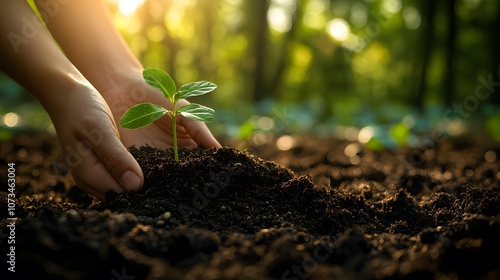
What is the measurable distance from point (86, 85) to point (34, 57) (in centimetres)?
29

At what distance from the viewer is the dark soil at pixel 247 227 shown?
1243mm

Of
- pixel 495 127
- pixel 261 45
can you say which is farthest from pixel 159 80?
pixel 261 45

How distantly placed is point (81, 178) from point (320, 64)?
13.3 meters

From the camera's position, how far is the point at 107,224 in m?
1.43

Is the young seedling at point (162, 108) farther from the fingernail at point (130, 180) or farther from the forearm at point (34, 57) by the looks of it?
the forearm at point (34, 57)

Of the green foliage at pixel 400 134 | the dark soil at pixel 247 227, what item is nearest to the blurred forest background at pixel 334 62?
the green foliage at pixel 400 134

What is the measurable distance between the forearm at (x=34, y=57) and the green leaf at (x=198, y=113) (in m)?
0.50

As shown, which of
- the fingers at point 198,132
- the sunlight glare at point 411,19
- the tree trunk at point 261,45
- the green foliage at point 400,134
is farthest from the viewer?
the sunlight glare at point 411,19

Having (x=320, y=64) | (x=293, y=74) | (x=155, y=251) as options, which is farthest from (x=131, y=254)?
(x=293, y=74)

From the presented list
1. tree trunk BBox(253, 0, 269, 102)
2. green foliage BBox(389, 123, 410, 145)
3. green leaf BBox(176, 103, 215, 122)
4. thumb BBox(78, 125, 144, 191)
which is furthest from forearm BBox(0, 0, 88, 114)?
tree trunk BBox(253, 0, 269, 102)

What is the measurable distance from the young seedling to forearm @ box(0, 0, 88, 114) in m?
0.33

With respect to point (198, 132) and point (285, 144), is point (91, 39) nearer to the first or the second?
point (198, 132)

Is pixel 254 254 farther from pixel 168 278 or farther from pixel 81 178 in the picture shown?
pixel 81 178

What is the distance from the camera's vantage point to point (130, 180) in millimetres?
1867
